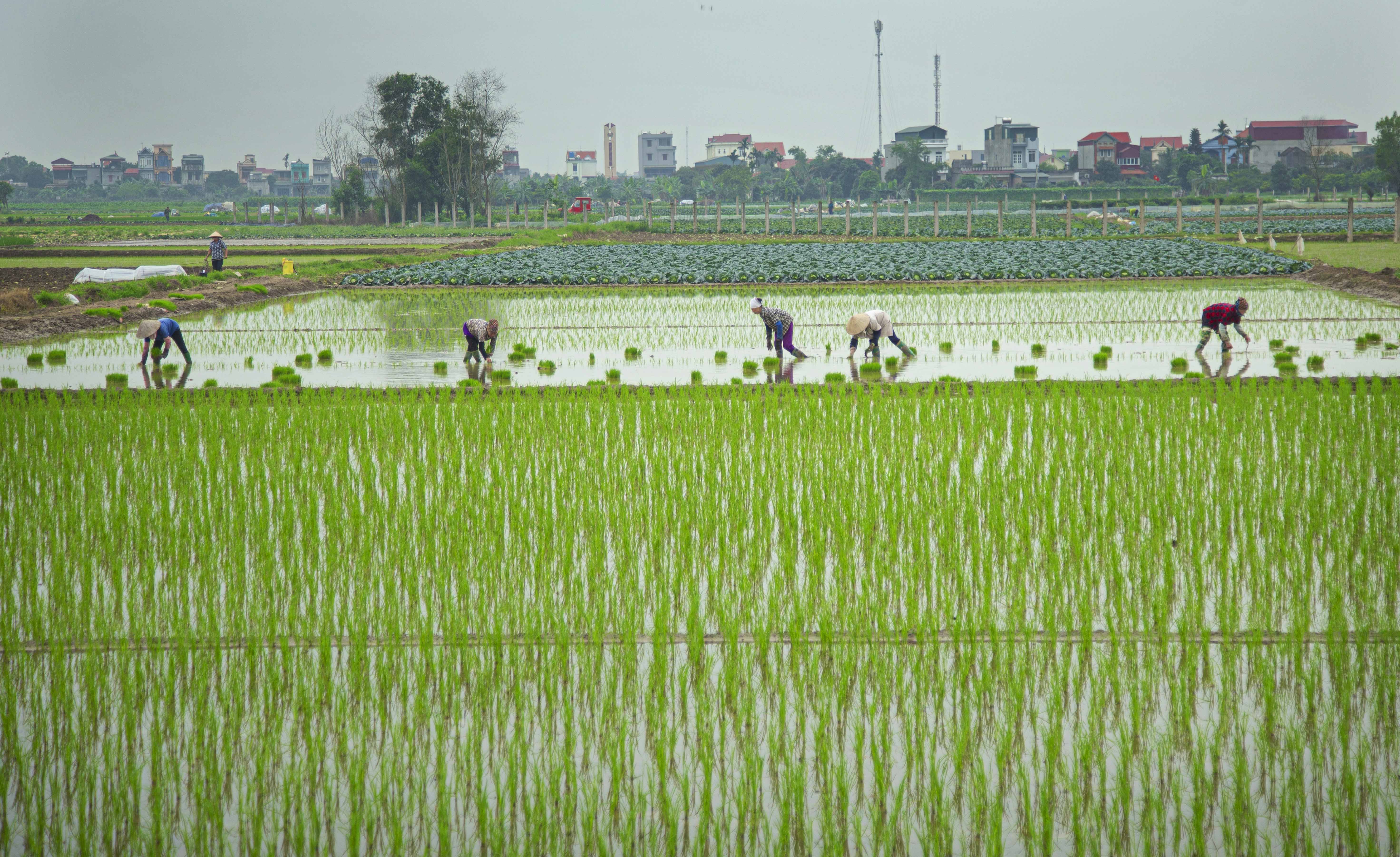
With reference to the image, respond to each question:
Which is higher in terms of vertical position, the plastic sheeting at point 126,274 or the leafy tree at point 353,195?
the leafy tree at point 353,195

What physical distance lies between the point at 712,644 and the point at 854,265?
2189 cm

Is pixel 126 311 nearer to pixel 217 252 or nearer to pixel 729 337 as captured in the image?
pixel 217 252

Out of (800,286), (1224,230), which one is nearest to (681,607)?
(800,286)

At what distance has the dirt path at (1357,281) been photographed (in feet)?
57.2

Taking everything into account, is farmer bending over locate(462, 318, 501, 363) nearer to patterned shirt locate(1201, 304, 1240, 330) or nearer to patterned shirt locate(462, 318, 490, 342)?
patterned shirt locate(462, 318, 490, 342)

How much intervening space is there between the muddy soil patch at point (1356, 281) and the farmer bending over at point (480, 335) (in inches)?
492

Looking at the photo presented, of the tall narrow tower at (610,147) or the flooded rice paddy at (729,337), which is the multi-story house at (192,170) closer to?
the tall narrow tower at (610,147)

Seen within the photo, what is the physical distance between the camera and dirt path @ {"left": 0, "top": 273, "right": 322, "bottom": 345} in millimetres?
15305

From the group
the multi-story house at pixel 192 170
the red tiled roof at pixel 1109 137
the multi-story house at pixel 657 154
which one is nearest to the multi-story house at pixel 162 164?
the multi-story house at pixel 192 170

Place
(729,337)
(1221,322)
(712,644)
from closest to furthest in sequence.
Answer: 1. (712,644)
2. (1221,322)
3. (729,337)

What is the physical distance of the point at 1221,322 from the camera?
1142 cm

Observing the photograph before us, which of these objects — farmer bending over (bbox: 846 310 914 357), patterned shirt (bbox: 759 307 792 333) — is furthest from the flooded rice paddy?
patterned shirt (bbox: 759 307 792 333)

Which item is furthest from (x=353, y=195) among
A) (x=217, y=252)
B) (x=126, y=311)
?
(x=126, y=311)

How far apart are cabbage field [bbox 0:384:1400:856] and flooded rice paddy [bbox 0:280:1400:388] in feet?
11.2
